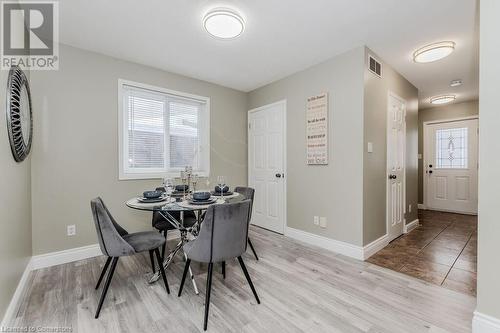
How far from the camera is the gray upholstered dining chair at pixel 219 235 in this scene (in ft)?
5.29

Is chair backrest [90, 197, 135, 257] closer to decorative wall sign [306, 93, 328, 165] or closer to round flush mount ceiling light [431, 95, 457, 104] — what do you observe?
decorative wall sign [306, 93, 328, 165]

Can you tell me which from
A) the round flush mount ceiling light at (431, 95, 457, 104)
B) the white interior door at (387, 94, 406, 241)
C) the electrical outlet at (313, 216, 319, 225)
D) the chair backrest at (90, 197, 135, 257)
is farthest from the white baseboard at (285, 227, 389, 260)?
the round flush mount ceiling light at (431, 95, 457, 104)

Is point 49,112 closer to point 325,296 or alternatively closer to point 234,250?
point 234,250

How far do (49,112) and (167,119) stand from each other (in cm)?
135

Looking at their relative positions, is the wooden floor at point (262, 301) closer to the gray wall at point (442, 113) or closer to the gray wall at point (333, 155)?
the gray wall at point (333, 155)

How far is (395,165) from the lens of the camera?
3.38 meters

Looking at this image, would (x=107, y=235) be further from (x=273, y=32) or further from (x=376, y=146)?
(x=376, y=146)

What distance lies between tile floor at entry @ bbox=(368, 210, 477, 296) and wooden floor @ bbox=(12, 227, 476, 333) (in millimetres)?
193

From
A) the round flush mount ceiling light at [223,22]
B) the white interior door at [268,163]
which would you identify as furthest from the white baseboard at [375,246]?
the round flush mount ceiling light at [223,22]

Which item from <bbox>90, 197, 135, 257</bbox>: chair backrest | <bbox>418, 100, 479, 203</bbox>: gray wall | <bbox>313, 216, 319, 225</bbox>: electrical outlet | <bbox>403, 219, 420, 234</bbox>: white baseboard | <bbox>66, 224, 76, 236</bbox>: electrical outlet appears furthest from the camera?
<bbox>418, 100, 479, 203</bbox>: gray wall

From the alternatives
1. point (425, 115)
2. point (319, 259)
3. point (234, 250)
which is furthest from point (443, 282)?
point (425, 115)

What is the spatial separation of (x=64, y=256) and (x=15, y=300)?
846mm

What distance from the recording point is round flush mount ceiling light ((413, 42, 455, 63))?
260cm

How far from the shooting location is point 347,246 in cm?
276
